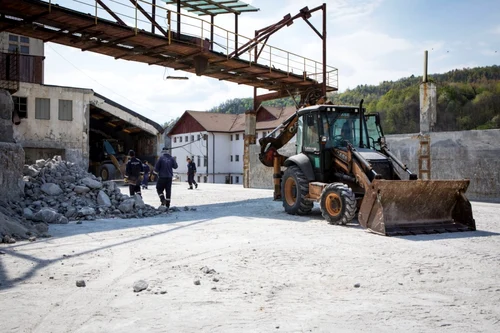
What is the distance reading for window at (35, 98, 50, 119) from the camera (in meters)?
26.6

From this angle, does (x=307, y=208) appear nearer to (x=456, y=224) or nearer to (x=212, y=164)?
→ (x=456, y=224)

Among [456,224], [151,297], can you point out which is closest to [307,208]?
[456,224]

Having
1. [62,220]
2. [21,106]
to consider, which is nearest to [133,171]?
[62,220]

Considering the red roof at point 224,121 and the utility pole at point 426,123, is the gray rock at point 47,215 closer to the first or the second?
the utility pole at point 426,123

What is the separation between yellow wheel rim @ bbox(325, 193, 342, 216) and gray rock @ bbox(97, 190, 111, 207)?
5.77 meters

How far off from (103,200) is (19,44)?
17.7 meters

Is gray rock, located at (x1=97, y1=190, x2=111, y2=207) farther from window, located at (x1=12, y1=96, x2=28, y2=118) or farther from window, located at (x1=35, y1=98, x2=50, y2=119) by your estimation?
window, located at (x1=35, y1=98, x2=50, y2=119)

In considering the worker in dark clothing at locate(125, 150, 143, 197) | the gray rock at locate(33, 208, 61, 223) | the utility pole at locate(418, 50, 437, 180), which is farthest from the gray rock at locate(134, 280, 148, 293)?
the utility pole at locate(418, 50, 437, 180)

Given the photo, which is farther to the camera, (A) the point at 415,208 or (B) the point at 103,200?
(B) the point at 103,200

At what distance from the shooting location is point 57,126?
27297 mm

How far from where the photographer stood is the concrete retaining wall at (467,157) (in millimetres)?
17328

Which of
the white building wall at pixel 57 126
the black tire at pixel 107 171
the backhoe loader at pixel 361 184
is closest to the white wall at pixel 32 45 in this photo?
the white building wall at pixel 57 126

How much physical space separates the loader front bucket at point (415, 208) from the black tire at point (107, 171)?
2291 cm

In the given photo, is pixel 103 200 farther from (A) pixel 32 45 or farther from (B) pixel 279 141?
(A) pixel 32 45
